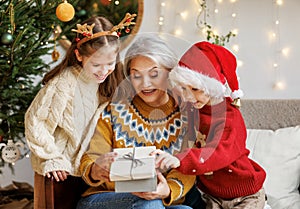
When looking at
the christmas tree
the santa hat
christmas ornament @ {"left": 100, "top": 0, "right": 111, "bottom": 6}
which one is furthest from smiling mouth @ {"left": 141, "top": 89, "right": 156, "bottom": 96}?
christmas ornament @ {"left": 100, "top": 0, "right": 111, "bottom": 6}

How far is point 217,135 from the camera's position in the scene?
5.75 ft

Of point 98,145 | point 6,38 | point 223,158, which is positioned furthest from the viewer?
point 6,38

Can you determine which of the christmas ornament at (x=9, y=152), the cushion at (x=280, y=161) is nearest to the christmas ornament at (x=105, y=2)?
the christmas ornament at (x=9, y=152)

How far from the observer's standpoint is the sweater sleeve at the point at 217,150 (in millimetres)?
1718

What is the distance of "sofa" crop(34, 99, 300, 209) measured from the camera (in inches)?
78.3

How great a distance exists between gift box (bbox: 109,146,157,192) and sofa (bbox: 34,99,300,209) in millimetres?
379

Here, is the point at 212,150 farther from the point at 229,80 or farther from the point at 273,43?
the point at 273,43

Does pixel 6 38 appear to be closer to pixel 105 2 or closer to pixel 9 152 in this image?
pixel 9 152

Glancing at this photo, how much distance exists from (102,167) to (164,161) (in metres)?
0.22

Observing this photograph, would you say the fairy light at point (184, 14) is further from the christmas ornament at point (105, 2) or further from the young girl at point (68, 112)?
the young girl at point (68, 112)

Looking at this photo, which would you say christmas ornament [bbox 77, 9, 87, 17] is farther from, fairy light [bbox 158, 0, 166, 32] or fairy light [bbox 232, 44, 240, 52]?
fairy light [bbox 232, 44, 240, 52]

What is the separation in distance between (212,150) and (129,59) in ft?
1.38

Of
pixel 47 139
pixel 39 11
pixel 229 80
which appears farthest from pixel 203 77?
pixel 39 11

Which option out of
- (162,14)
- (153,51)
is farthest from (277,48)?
(153,51)
